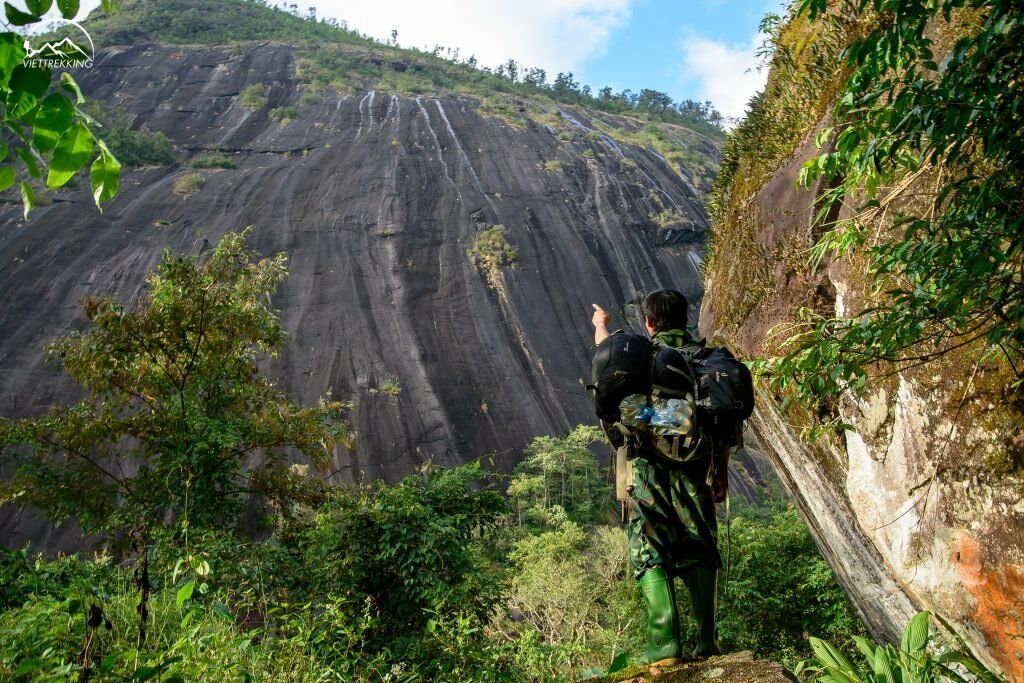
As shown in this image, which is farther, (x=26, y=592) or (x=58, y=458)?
(x=58, y=458)

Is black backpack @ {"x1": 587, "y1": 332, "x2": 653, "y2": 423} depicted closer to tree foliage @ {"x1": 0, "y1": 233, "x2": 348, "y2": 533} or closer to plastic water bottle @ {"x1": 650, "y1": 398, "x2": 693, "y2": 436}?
plastic water bottle @ {"x1": 650, "y1": 398, "x2": 693, "y2": 436}

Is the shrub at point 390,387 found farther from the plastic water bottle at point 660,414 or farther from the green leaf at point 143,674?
the green leaf at point 143,674

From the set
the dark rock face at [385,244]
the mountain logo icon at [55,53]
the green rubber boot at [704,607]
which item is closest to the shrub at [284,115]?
the dark rock face at [385,244]

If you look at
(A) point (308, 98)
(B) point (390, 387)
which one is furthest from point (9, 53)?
(A) point (308, 98)

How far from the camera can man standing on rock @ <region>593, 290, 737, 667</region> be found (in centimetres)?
244

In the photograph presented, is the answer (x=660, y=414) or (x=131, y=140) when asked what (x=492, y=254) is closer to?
(x=131, y=140)

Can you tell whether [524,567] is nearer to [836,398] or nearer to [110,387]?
[110,387]

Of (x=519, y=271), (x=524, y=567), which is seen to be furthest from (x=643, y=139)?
(x=524, y=567)

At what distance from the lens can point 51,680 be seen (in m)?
1.70

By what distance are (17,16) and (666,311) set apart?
92.2 inches

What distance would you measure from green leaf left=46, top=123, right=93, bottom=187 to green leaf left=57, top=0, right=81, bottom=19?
6.3 inches

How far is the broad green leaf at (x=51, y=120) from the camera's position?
890 millimetres

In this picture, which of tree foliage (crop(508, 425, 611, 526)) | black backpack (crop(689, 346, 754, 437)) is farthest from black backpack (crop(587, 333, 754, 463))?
tree foliage (crop(508, 425, 611, 526))

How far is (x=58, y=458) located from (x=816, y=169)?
15.7 m
